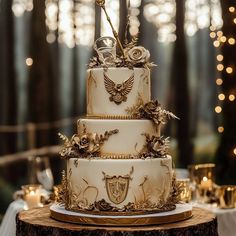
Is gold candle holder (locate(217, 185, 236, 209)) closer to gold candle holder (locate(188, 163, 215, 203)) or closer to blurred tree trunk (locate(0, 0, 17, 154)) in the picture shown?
gold candle holder (locate(188, 163, 215, 203))

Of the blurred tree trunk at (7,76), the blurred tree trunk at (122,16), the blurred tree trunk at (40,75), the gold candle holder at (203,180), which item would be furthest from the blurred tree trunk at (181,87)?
the gold candle holder at (203,180)

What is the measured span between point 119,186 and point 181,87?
15.0 feet

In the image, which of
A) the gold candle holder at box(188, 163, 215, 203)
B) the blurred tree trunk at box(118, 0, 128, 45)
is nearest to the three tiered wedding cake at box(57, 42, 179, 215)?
the gold candle holder at box(188, 163, 215, 203)

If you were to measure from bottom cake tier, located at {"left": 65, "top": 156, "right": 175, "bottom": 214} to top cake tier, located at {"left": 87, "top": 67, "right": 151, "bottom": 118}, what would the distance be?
11.9 inches

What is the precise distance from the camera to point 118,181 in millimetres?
3494

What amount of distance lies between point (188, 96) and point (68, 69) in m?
1.45

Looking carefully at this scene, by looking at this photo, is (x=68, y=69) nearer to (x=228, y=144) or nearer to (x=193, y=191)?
(x=228, y=144)

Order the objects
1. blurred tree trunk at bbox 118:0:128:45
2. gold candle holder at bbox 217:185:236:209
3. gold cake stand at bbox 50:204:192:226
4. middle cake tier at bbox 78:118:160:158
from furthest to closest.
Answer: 1. blurred tree trunk at bbox 118:0:128:45
2. gold candle holder at bbox 217:185:236:209
3. middle cake tier at bbox 78:118:160:158
4. gold cake stand at bbox 50:204:192:226

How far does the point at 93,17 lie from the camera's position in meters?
7.91

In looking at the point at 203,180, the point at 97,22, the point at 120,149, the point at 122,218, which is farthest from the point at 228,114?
the point at 122,218

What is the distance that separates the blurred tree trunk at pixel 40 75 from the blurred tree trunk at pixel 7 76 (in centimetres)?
20

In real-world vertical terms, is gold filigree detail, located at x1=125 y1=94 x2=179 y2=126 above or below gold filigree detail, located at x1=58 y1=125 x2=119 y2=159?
above

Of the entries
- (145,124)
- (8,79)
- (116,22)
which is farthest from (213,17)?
(145,124)

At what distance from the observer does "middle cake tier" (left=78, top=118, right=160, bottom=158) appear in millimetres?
3589
